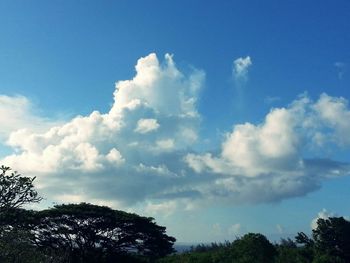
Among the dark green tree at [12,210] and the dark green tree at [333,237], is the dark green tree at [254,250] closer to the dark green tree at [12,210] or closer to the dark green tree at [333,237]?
the dark green tree at [333,237]

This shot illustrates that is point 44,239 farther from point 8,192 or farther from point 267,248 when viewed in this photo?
point 8,192

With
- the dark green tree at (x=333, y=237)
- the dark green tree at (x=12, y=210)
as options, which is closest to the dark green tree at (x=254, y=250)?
the dark green tree at (x=333, y=237)

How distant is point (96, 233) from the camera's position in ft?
237

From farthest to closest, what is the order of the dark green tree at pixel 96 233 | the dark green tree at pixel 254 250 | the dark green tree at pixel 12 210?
the dark green tree at pixel 96 233 < the dark green tree at pixel 254 250 < the dark green tree at pixel 12 210

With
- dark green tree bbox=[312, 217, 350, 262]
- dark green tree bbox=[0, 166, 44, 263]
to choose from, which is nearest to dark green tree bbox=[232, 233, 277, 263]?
dark green tree bbox=[312, 217, 350, 262]

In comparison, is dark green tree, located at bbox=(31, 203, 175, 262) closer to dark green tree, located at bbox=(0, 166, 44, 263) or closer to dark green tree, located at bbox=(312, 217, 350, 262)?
dark green tree, located at bbox=(312, 217, 350, 262)

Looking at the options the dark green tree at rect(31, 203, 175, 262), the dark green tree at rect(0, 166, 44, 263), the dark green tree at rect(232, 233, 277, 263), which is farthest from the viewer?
the dark green tree at rect(31, 203, 175, 262)

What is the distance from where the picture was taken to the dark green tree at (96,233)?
232 ft

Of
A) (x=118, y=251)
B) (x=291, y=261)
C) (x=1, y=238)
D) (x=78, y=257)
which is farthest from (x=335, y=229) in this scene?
(x=1, y=238)

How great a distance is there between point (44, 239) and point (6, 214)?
4176cm

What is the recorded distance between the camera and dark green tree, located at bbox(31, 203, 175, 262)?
2781 inches

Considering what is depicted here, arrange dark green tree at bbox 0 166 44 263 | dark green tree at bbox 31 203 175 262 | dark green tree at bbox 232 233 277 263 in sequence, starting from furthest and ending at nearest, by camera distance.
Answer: dark green tree at bbox 31 203 175 262 < dark green tree at bbox 232 233 277 263 < dark green tree at bbox 0 166 44 263

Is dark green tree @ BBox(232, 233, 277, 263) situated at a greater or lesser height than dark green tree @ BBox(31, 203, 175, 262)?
lesser

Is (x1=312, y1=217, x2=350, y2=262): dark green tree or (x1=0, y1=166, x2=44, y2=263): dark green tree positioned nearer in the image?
(x1=0, y1=166, x2=44, y2=263): dark green tree
